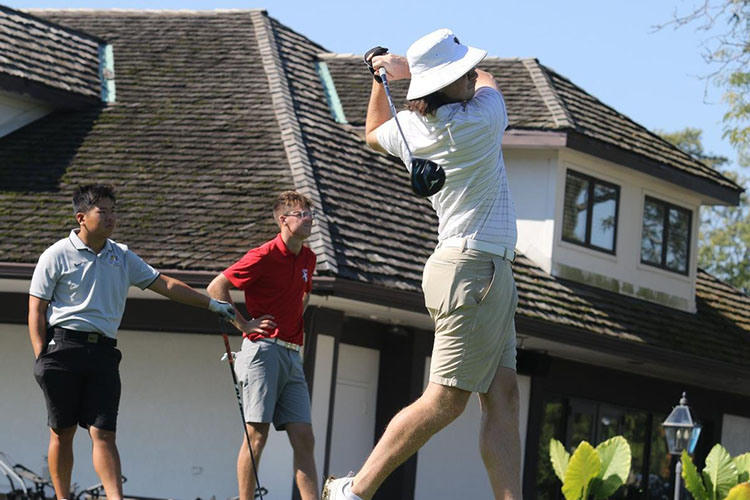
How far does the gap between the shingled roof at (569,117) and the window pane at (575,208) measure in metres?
0.49

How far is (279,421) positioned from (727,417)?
13.5 metres

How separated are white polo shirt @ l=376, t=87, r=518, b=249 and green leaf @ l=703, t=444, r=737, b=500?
1002cm

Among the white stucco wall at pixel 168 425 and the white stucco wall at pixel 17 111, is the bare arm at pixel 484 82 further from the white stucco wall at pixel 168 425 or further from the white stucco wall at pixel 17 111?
the white stucco wall at pixel 17 111

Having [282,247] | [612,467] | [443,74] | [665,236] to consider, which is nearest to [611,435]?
[665,236]

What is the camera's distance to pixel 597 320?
16.7 meters

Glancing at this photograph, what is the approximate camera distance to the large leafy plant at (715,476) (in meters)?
14.5

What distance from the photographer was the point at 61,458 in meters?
7.50

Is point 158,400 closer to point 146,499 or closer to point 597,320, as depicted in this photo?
point 146,499

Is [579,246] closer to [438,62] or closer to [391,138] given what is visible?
[391,138]

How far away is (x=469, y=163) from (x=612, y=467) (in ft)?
30.8

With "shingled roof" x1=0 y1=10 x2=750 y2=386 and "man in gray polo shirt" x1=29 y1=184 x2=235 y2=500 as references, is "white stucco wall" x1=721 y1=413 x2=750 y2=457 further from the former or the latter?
"man in gray polo shirt" x1=29 y1=184 x2=235 y2=500

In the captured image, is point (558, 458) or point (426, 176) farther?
point (558, 458)

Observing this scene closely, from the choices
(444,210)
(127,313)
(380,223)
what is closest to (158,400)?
(127,313)

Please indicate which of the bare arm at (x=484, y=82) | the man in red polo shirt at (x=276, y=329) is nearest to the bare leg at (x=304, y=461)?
the man in red polo shirt at (x=276, y=329)
